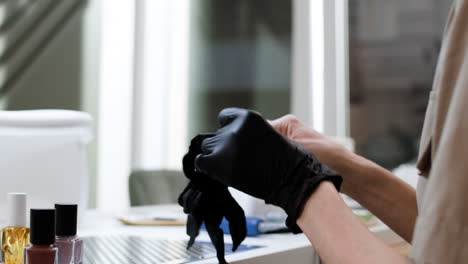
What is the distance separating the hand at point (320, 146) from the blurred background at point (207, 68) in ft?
5.76

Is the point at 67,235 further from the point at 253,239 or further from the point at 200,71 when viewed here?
the point at 200,71

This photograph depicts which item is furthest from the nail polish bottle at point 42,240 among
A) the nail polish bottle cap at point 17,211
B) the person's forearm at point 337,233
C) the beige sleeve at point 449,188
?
the beige sleeve at point 449,188

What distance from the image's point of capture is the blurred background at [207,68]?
8.64ft

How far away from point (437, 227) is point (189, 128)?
2.64 meters

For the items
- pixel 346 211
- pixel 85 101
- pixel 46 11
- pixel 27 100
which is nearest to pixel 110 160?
pixel 85 101

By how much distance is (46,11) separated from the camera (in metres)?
2.61

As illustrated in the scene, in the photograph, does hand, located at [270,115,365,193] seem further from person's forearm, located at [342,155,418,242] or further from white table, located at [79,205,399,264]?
white table, located at [79,205,399,264]

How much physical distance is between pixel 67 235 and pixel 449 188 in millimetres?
434

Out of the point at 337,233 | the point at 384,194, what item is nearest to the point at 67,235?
the point at 337,233

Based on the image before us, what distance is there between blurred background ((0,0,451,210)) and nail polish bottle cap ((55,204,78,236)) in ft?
6.11

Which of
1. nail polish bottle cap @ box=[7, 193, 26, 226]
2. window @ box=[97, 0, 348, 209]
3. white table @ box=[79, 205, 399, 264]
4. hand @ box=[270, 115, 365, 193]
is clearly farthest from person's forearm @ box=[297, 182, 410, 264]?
window @ box=[97, 0, 348, 209]

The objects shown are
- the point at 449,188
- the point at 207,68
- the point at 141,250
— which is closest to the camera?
the point at 449,188

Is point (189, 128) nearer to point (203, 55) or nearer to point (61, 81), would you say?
point (203, 55)

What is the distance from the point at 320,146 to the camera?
948 mm
